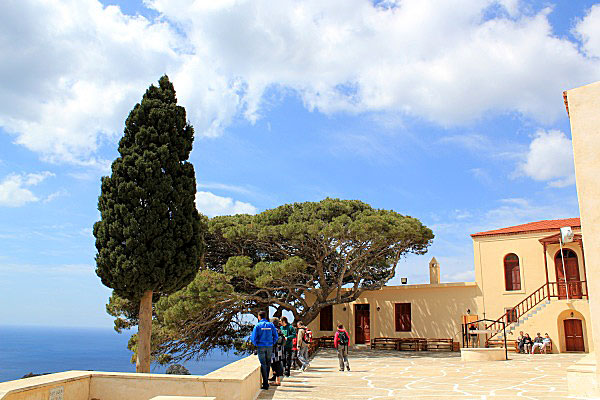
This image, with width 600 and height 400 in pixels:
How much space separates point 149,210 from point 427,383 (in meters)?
7.92

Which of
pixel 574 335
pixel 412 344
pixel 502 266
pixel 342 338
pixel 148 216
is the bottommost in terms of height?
pixel 412 344

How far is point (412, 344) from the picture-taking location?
73.6 feet

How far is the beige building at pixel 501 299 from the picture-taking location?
20078 millimetres

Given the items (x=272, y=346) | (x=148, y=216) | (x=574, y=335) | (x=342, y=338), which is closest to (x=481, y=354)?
(x=342, y=338)

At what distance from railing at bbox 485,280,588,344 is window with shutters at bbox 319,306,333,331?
8000 millimetres

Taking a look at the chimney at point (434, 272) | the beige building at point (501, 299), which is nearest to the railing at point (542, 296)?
the beige building at point (501, 299)

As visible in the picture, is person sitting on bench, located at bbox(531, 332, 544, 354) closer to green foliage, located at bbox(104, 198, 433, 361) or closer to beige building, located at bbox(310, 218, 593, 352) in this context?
beige building, located at bbox(310, 218, 593, 352)

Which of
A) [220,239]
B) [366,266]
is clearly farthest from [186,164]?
[366,266]

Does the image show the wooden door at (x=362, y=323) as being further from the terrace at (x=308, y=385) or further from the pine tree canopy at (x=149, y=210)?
the pine tree canopy at (x=149, y=210)

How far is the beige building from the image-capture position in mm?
20078

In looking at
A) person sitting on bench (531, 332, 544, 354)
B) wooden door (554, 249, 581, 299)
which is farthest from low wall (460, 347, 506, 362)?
wooden door (554, 249, 581, 299)

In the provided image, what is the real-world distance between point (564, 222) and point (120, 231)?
63.1ft

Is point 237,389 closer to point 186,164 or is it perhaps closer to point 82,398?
point 82,398

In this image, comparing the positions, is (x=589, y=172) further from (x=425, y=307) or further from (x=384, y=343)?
(x=384, y=343)
